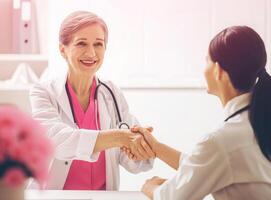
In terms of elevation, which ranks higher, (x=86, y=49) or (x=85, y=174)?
(x=86, y=49)

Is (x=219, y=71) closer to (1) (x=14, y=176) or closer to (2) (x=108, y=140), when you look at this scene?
(2) (x=108, y=140)

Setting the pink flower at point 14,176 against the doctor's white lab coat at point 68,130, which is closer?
the pink flower at point 14,176

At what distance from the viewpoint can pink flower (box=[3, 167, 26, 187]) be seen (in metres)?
0.68

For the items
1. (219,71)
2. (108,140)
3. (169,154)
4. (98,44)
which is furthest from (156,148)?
(219,71)

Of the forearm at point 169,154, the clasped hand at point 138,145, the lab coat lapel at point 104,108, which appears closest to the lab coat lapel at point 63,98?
the lab coat lapel at point 104,108

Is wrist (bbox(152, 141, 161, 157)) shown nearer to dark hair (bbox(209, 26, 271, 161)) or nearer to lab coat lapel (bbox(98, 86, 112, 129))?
lab coat lapel (bbox(98, 86, 112, 129))

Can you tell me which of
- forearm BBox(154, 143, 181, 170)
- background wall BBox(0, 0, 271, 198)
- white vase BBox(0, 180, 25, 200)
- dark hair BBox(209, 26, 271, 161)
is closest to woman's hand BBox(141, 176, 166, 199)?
forearm BBox(154, 143, 181, 170)

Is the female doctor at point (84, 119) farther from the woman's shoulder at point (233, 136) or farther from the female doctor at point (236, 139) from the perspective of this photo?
the woman's shoulder at point (233, 136)

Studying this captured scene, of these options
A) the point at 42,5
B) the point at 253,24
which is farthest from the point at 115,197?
the point at 42,5

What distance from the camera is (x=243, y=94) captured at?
1.26 meters

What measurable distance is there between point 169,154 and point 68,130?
1.15ft

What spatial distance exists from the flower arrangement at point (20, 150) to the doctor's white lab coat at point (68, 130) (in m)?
0.93

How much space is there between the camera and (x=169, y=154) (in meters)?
1.69

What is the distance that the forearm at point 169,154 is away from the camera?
1.68 meters
